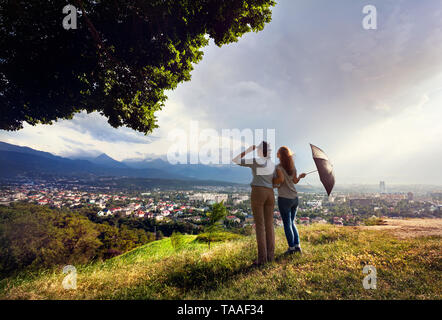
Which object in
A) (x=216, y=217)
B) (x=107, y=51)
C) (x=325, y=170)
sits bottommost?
(x=216, y=217)

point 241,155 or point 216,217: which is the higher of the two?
point 241,155

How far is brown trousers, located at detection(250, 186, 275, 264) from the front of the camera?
145 inches

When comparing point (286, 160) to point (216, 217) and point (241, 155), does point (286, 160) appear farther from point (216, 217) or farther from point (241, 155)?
point (216, 217)

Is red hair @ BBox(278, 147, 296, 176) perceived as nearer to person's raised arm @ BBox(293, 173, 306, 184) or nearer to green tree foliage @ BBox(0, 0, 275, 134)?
person's raised arm @ BBox(293, 173, 306, 184)

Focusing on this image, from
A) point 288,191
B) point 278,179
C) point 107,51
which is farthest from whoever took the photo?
point 107,51

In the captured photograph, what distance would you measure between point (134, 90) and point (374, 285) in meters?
8.52

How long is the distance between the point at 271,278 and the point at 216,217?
2.61 meters

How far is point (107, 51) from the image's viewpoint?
5113 millimetres

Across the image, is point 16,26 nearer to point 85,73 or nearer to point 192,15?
point 85,73

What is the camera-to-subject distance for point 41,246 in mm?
11641

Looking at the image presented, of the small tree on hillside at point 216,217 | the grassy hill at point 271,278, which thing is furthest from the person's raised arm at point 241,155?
the grassy hill at point 271,278

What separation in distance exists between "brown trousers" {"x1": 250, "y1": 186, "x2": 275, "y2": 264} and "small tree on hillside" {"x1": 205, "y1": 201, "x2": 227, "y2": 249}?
5.74 ft

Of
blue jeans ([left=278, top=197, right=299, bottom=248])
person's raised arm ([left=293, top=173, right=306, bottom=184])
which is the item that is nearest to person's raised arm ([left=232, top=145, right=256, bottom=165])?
person's raised arm ([left=293, top=173, right=306, bottom=184])

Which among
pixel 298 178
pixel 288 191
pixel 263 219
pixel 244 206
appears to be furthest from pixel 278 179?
pixel 244 206
